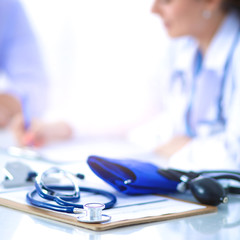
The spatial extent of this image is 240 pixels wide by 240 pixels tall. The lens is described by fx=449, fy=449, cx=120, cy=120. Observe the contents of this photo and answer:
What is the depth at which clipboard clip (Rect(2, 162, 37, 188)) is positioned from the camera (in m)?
0.70

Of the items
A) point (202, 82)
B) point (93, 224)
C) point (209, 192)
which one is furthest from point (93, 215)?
point (202, 82)

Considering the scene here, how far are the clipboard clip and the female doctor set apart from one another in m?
0.46

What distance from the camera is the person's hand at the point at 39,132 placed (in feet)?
4.95

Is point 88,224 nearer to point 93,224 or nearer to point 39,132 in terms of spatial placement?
point 93,224

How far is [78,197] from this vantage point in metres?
0.60

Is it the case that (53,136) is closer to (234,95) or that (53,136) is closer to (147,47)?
(147,47)

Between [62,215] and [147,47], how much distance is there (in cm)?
114

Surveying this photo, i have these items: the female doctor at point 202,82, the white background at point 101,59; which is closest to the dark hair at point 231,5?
the female doctor at point 202,82

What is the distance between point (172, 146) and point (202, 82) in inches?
8.8

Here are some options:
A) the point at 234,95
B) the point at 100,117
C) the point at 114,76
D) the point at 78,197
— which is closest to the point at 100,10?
the point at 114,76

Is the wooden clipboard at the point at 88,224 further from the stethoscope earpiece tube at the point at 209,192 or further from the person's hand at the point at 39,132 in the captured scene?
the person's hand at the point at 39,132

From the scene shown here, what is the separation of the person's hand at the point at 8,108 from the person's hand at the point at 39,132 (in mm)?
47

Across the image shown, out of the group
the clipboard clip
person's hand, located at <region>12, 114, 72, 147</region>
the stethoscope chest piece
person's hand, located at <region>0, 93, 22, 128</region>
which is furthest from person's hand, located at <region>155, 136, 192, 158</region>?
the stethoscope chest piece

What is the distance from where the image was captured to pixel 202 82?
1.37 m
